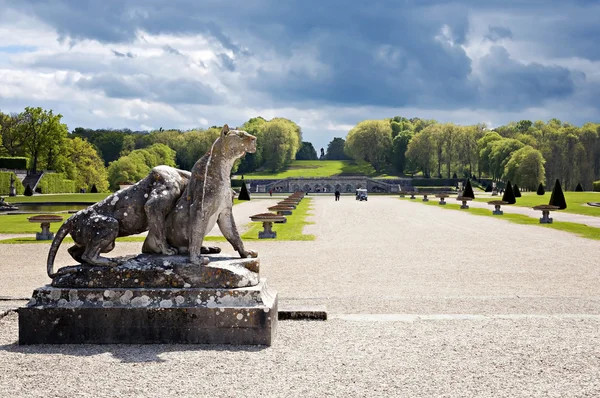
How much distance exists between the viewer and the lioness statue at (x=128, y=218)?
7.42 metres

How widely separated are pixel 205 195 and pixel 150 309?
4.53 ft

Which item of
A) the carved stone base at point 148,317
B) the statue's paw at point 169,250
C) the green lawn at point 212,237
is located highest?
the statue's paw at point 169,250

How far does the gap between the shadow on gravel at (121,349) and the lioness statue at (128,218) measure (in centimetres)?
88

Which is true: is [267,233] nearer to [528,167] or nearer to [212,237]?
[212,237]

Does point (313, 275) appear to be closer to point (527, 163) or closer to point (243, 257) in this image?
point (243, 257)

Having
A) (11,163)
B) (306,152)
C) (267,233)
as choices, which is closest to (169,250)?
(267,233)

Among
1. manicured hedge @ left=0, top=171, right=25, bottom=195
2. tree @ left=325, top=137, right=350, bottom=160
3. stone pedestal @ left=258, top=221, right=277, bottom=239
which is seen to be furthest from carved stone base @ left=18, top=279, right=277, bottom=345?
tree @ left=325, top=137, right=350, bottom=160

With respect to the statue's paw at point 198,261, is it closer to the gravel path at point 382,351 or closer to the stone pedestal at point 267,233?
the gravel path at point 382,351

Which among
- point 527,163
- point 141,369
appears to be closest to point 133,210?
point 141,369

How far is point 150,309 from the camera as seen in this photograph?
6.99 m

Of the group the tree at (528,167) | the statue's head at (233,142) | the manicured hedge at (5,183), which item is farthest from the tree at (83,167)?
the statue's head at (233,142)

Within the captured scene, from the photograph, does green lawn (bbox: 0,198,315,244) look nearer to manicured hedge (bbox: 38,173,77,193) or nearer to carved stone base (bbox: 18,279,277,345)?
carved stone base (bbox: 18,279,277,345)

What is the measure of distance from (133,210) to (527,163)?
82059 millimetres

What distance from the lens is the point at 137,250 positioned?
63.1ft
